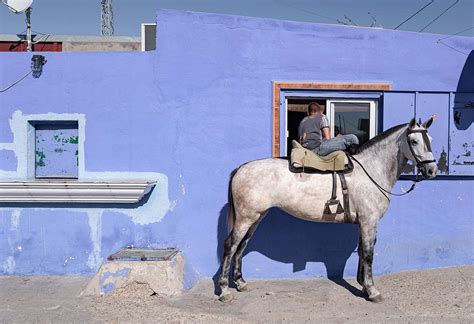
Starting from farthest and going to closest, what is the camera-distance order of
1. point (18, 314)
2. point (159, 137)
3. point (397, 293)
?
1. point (159, 137)
2. point (397, 293)
3. point (18, 314)

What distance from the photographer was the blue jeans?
20.1 ft

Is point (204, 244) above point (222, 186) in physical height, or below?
below

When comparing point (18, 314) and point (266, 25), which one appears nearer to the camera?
point (18, 314)

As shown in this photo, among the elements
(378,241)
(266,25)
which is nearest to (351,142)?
(378,241)

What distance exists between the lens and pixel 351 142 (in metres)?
6.22

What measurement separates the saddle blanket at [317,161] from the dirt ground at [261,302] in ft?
5.17

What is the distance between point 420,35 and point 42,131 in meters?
5.38

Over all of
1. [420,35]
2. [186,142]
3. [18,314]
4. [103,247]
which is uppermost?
[420,35]

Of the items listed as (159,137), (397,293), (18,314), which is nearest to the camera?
(18,314)

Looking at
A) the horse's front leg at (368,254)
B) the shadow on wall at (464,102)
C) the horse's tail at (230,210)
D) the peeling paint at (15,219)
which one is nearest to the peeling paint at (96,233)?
the peeling paint at (15,219)

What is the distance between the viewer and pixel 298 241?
685 centimetres

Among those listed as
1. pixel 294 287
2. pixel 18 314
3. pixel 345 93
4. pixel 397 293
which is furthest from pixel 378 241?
pixel 18 314

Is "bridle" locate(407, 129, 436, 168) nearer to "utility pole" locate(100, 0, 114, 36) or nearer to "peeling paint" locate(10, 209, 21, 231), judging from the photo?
"peeling paint" locate(10, 209, 21, 231)

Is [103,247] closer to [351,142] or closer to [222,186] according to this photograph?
[222,186]
